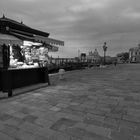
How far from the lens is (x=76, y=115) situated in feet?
9.02

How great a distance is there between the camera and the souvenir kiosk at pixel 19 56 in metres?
4.26

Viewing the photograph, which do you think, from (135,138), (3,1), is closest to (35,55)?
(3,1)

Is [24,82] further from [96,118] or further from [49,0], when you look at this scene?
[49,0]

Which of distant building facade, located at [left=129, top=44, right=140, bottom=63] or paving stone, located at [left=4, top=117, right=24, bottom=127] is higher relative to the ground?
distant building facade, located at [left=129, top=44, right=140, bottom=63]

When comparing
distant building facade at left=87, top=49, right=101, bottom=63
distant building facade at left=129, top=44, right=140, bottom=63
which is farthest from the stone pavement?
distant building facade at left=129, top=44, right=140, bottom=63

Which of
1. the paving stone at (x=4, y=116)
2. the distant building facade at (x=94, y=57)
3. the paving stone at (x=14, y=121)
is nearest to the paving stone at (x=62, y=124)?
the paving stone at (x=14, y=121)

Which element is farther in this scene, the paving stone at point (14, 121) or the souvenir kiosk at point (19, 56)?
the souvenir kiosk at point (19, 56)

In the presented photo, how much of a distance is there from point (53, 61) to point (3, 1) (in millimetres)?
8448

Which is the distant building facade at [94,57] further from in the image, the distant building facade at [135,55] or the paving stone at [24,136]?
the distant building facade at [135,55]

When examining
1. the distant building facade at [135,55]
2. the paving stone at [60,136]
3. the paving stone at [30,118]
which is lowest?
the paving stone at [30,118]

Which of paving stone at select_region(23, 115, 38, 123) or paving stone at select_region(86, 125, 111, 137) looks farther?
paving stone at select_region(23, 115, 38, 123)

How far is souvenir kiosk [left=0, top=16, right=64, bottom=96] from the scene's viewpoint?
4.26m

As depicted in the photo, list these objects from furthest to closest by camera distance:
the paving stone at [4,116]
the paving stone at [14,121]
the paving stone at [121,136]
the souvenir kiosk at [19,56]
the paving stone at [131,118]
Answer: the souvenir kiosk at [19,56], the paving stone at [4,116], the paving stone at [131,118], the paving stone at [14,121], the paving stone at [121,136]

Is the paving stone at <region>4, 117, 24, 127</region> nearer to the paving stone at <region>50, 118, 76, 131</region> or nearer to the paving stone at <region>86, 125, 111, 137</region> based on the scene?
the paving stone at <region>50, 118, 76, 131</region>
